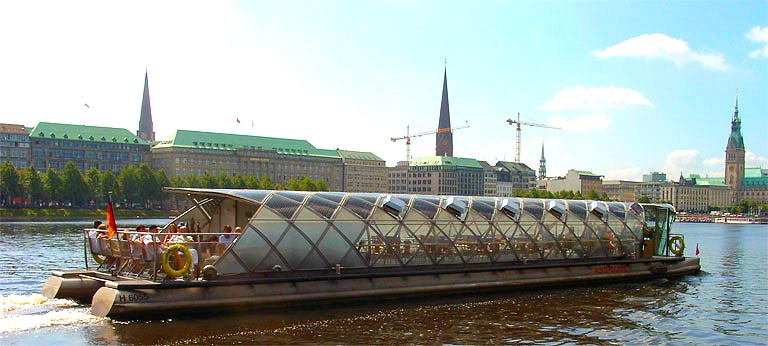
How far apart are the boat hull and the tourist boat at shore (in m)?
0.05

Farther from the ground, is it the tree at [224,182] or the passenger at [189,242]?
the tree at [224,182]

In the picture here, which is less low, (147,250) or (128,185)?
(128,185)

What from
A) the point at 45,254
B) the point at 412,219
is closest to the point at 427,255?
the point at 412,219

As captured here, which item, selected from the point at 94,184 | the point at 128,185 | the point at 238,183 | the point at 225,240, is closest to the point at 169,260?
the point at 225,240

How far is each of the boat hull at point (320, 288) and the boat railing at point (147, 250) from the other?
1.19m

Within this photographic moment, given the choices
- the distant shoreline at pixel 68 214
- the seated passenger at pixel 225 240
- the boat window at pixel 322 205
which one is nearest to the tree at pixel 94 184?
the distant shoreline at pixel 68 214

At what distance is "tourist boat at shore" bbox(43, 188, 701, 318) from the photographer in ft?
97.6

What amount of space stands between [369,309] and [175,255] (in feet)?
28.1

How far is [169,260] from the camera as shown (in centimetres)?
2964

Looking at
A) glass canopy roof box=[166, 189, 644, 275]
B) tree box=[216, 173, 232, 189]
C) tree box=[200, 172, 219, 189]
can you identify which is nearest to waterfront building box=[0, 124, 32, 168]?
tree box=[200, 172, 219, 189]

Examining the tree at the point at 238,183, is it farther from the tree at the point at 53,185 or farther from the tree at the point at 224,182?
the tree at the point at 53,185

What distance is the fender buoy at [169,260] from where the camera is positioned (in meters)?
28.9

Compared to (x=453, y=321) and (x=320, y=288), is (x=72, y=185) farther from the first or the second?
(x=453, y=321)

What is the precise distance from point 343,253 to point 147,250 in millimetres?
8613
